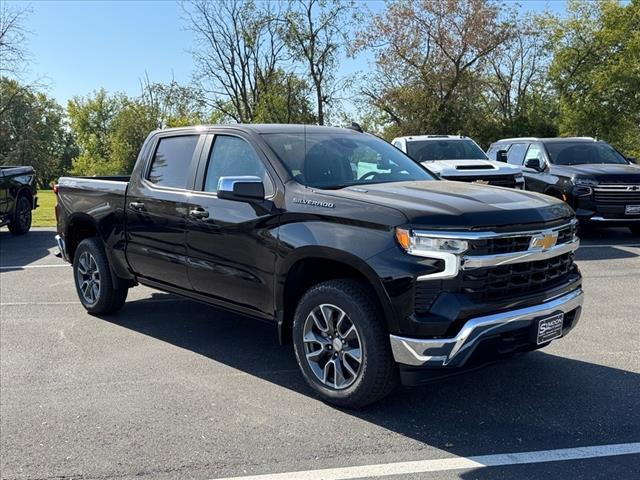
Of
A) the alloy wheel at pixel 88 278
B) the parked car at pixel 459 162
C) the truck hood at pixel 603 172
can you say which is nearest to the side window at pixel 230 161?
the alloy wheel at pixel 88 278

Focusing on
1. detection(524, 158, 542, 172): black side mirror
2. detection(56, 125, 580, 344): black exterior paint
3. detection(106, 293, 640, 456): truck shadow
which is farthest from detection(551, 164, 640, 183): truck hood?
detection(56, 125, 580, 344): black exterior paint

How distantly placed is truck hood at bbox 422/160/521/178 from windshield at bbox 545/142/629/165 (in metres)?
1.41

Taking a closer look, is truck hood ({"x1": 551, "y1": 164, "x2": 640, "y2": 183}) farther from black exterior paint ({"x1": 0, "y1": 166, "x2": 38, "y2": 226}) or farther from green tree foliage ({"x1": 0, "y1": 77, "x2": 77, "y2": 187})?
green tree foliage ({"x1": 0, "y1": 77, "x2": 77, "y2": 187})

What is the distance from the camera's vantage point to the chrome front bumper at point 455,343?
135 inches

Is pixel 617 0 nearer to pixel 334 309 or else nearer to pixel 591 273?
pixel 591 273

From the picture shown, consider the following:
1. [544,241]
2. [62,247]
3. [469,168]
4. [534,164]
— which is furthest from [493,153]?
[544,241]

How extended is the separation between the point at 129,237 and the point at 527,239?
3663mm

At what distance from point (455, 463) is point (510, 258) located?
48.1 inches

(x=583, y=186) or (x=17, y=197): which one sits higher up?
(x=583, y=186)

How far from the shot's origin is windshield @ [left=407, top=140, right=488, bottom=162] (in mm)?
11922

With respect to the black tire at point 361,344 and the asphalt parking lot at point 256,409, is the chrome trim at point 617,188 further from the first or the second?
the black tire at point 361,344

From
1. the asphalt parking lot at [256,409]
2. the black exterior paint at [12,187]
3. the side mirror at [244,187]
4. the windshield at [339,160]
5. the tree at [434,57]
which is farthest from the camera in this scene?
the tree at [434,57]

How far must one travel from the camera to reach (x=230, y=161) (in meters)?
4.92

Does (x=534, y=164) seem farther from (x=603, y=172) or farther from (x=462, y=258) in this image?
(x=462, y=258)
